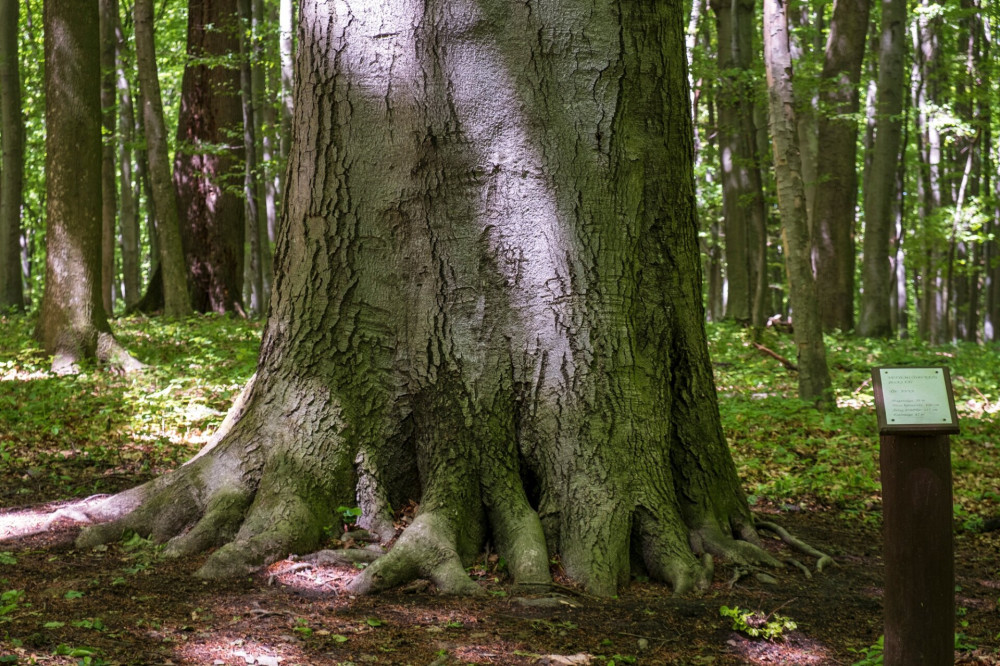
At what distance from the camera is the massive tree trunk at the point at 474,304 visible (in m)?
4.59

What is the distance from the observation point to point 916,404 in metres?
3.14

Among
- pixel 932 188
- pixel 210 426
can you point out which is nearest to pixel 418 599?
pixel 210 426

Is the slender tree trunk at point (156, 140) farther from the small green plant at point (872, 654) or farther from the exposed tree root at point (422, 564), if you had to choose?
the small green plant at point (872, 654)

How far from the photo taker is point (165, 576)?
4199 millimetres

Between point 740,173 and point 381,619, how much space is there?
14277mm

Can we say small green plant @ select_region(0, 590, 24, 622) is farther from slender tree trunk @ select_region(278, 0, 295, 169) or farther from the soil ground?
slender tree trunk @ select_region(278, 0, 295, 169)

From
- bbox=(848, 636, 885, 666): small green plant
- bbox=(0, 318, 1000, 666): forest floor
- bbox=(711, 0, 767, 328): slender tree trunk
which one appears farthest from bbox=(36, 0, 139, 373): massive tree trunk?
bbox=(711, 0, 767, 328): slender tree trunk

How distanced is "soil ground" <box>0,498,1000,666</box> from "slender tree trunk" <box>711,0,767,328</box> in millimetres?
10149

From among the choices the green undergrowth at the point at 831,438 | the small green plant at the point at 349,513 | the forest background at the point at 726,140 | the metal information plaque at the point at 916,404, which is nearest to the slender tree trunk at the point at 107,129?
the forest background at the point at 726,140

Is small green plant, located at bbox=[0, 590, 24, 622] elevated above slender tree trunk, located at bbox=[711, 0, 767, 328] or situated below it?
below

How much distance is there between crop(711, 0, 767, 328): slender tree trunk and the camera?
14.7 metres

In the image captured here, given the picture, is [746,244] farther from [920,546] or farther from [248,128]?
[920,546]

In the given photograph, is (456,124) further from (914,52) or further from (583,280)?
(914,52)

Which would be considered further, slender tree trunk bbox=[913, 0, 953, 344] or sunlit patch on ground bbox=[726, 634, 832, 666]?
slender tree trunk bbox=[913, 0, 953, 344]
